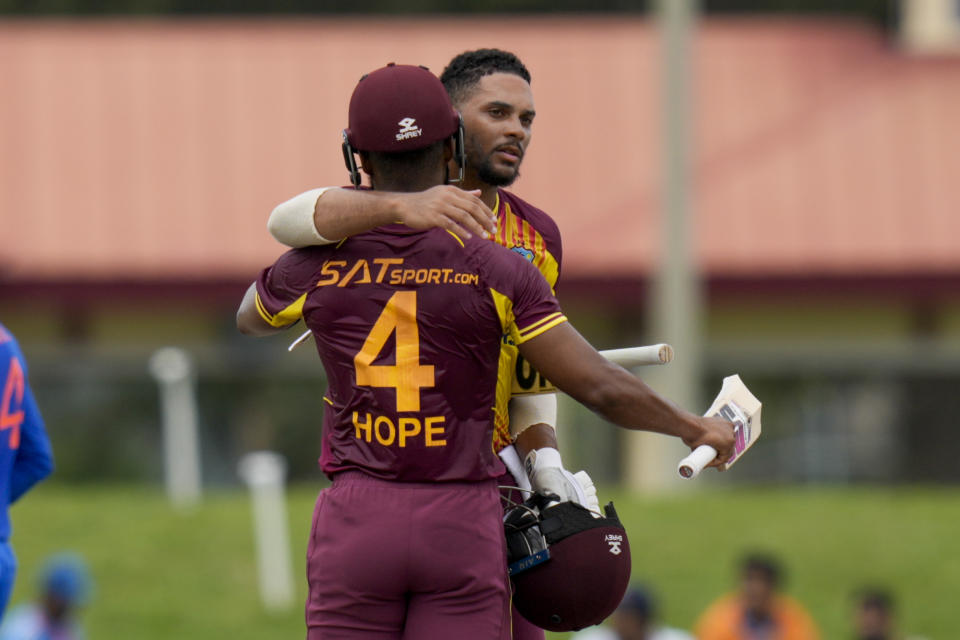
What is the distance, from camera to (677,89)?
15922 millimetres

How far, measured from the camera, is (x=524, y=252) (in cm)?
507

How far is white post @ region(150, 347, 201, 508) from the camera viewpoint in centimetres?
1562

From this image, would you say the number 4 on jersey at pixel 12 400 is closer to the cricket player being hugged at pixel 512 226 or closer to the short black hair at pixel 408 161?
the cricket player being hugged at pixel 512 226

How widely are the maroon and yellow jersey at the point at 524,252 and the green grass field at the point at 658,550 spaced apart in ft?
26.3

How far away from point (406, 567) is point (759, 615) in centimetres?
719

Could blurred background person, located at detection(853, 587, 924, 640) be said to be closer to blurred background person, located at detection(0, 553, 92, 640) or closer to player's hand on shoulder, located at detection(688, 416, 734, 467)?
blurred background person, located at detection(0, 553, 92, 640)

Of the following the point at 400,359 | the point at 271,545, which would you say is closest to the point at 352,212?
the point at 400,359

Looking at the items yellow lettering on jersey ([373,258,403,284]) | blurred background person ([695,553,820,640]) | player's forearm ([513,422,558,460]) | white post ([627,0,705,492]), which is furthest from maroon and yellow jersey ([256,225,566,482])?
white post ([627,0,705,492])

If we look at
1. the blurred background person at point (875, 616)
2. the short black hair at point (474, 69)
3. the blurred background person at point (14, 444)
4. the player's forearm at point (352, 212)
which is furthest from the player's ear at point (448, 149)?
the blurred background person at point (875, 616)

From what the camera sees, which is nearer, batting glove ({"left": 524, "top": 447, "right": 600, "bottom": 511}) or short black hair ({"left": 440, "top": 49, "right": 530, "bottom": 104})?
batting glove ({"left": 524, "top": 447, "right": 600, "bottom": 511})

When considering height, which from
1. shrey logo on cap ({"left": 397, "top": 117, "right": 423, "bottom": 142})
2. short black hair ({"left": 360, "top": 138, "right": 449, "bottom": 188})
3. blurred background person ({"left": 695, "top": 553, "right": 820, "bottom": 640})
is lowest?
blurred background person ({"left": 695, "top": 553, "right": 820, "bottom": 640})

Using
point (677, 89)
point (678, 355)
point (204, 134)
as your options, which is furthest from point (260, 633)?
point (204, 134)

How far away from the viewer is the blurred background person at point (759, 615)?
36.3ft

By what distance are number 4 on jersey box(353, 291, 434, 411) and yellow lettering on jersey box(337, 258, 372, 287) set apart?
0.31ft
